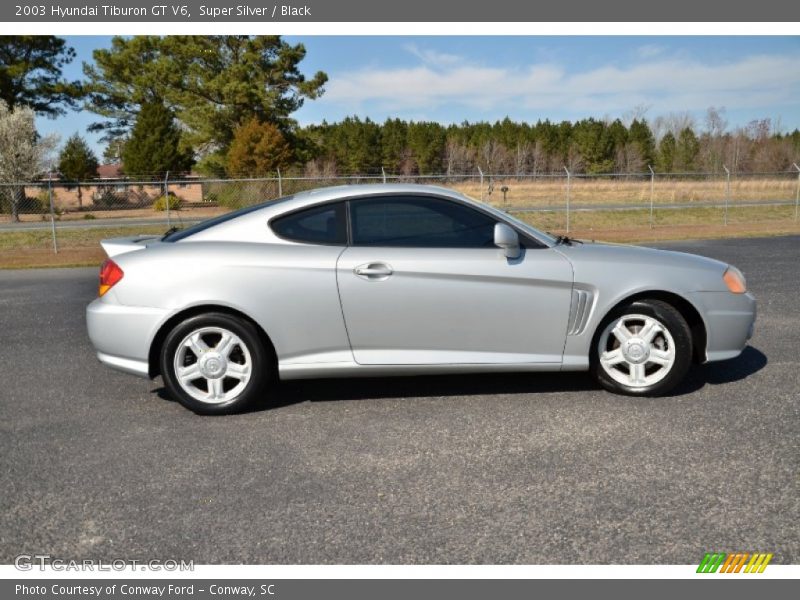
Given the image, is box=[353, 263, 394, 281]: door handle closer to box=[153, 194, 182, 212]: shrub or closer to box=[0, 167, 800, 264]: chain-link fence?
box=[0, 167, 800, 264]: chain-link fence

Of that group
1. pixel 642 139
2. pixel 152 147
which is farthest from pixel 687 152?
pixel 152 147

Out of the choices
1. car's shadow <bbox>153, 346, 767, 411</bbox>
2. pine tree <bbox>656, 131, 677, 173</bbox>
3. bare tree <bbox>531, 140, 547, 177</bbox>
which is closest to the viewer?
car's shadow <bbox>153, 346, 767, 411</bbox>

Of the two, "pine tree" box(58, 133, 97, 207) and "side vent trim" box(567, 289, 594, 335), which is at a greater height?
"pine tree" box(58, 133, 97, 207)

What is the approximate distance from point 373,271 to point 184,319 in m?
1.27

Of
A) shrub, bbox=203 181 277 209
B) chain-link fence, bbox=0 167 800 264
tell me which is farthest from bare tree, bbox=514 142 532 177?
shrub, bbox=203 181 277 209

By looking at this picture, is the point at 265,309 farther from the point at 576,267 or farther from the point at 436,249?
the point at 576,267

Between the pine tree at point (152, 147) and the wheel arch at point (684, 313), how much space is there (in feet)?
122

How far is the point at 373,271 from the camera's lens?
15.1 feet

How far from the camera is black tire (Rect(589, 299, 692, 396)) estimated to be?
480 cm

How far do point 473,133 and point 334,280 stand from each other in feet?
253

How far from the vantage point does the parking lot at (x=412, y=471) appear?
9.67 feet

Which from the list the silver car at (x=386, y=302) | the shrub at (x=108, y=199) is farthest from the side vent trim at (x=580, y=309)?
the shrub at (x=108, y=199)

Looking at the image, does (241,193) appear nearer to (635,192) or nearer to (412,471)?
(635,192)

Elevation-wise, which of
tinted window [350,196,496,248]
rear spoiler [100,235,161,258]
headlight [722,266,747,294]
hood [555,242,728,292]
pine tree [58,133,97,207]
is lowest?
headlight [722,266,747,294]
